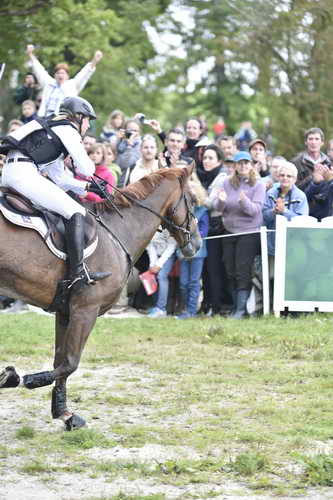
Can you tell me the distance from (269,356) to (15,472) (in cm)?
478

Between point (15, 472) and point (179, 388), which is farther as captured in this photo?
point (179, 388)

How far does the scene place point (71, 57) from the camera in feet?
90.5

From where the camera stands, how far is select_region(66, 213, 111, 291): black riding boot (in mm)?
8125

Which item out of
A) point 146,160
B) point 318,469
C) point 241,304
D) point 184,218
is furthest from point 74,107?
point 241,304

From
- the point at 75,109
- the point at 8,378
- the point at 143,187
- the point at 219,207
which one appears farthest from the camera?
the point at 219,207

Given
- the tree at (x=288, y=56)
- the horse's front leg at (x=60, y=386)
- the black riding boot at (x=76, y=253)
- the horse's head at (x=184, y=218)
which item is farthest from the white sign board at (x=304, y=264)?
the tree at (x=288, y=56)

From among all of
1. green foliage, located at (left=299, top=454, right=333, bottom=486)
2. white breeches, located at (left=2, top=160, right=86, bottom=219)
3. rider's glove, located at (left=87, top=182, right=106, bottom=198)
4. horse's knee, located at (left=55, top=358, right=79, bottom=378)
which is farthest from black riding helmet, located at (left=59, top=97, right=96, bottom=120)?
green foliage, located at (left=299, top=454, right=333, bottom=486)

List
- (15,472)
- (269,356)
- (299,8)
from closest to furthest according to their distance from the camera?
(15,472), (269,356), (299,8)

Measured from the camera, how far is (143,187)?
9.16 metres

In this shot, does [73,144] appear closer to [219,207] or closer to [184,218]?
[184,218]

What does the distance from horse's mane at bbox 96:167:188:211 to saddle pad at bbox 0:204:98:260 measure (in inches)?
31.7

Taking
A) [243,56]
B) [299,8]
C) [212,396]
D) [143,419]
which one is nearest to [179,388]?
[212,396]

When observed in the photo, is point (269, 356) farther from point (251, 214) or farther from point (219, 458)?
point (219, 458)

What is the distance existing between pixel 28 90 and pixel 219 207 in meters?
6.82
